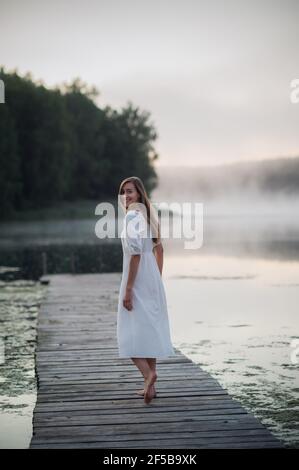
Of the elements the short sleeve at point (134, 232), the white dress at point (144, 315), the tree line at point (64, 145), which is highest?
the tree line at point (64, 145)

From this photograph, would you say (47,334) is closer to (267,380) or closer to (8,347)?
(8,347)

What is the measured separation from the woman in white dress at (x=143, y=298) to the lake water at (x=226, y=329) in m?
1.22

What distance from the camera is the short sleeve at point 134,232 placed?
602cm

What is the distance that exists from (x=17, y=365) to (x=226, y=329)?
395 centimetres

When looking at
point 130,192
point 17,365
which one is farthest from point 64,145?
point 130,192

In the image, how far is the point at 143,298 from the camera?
620 cm

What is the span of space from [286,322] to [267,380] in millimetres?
4246

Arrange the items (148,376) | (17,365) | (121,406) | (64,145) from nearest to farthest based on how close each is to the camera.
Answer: (121,406) < (148,376) < (17,365) < (64,145)

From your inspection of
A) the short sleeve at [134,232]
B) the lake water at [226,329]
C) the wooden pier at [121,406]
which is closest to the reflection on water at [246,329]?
the lake water at [226,329]

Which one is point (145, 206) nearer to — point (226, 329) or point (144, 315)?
point (144, 315)

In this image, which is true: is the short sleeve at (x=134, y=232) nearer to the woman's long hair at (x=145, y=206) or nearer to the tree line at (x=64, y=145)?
the woman's long hair at (x=145, y=206)

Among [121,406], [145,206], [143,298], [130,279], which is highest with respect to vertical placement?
[145,206]

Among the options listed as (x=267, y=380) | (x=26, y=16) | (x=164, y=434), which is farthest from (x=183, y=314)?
(x=26, y=16)

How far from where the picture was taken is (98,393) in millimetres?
6633
